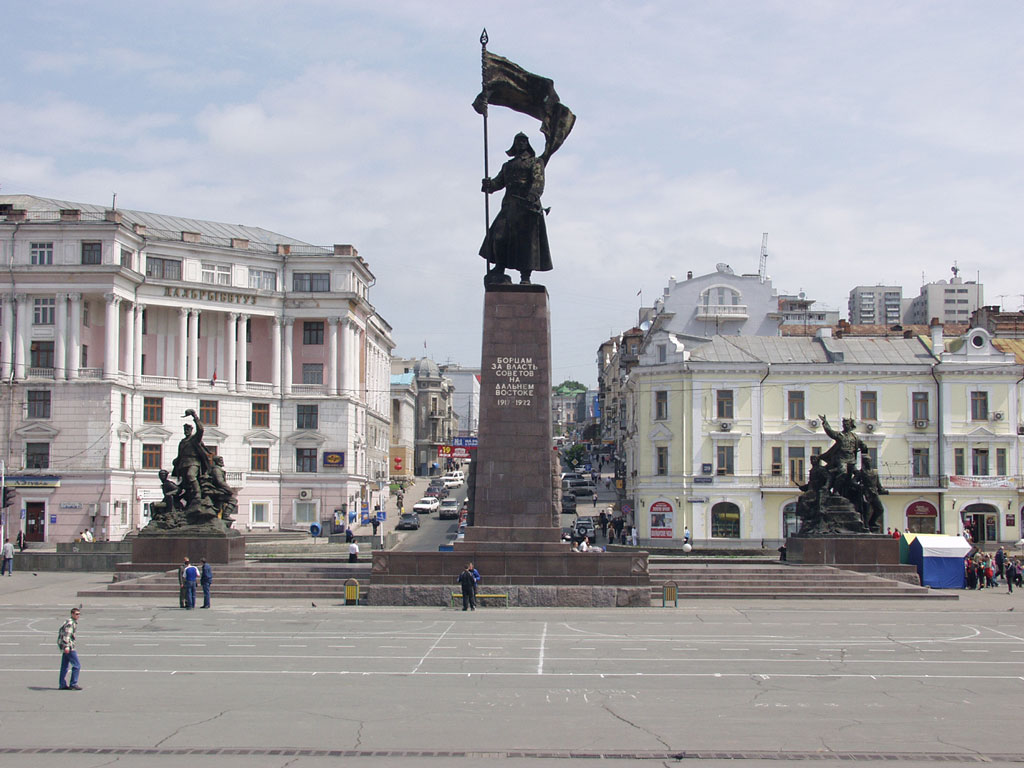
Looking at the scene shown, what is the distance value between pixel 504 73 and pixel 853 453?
61.8 feet

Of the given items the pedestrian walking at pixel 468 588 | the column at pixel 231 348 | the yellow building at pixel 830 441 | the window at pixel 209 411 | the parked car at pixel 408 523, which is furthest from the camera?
the column at pixel 231 348

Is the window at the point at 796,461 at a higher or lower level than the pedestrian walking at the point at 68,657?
higher

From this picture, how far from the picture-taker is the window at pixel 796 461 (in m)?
63.8

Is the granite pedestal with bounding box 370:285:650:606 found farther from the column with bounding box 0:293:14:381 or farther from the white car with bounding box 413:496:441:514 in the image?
the white car with bounding box 413:496:441:514

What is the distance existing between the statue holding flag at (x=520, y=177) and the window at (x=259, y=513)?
133 feet

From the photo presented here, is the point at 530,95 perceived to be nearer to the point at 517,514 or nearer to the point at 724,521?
the point at 517,514

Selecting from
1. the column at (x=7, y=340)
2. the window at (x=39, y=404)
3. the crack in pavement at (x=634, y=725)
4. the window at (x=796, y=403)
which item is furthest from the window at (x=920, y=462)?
the crack in pavement at (x=634, y=725)

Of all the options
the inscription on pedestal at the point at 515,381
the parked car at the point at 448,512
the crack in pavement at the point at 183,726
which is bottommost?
the crack in pavement at the point at 183,726

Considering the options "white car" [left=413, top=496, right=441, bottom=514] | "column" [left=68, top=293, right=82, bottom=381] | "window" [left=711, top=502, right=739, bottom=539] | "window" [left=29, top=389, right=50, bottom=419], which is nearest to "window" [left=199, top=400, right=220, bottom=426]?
"column" [left=68, top=293, right=82, bottom=381]

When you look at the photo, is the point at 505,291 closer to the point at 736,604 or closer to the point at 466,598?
the point at 466,598

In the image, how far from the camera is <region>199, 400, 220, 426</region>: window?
228ft

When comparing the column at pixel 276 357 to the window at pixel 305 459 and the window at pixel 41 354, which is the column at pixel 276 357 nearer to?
the window at pixel 305 459

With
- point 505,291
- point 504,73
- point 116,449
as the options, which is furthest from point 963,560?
point 116,449

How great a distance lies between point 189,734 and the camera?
595 inches
